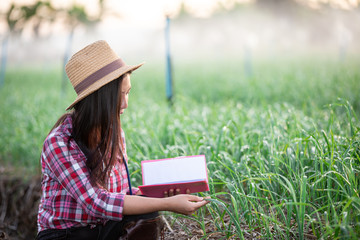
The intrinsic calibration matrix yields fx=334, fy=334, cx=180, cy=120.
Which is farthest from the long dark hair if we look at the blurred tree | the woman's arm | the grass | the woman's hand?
the blurred tree

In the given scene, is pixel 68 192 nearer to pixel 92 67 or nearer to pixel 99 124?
pixel 99 124

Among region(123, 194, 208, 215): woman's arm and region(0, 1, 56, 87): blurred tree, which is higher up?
region(0, 1, 56, 87): blurred tree

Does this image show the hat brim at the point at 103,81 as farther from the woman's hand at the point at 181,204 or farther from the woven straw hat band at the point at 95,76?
the woman's hand at the point at 181,204

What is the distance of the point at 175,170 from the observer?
5.19ft

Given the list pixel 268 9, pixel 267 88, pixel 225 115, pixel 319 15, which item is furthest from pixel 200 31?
pixel 225 115

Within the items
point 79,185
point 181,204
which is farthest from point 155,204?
point 79,185

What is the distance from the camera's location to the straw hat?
149 centimetres

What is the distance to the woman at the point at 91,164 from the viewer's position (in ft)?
4.53

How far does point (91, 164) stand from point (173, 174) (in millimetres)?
383

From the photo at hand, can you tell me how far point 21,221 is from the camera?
110 inches

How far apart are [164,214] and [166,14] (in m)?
2.74

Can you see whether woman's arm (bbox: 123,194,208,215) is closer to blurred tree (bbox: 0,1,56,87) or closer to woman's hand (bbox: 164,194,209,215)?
woman's hand (bbox: 164,194,209,215)

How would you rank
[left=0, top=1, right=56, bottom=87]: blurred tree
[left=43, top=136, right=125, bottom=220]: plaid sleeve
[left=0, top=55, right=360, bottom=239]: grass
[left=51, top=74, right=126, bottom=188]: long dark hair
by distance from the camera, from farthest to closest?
[left=0, top=1, right=56, bottom=87]: blurred tree
[left=0, top=55, right=360, bottom=239]: grass
[left=51, top=74, right=126, bottom=188]: long dark hair
[left=43, top=136, right=125, bottom=220]: plaid sleeve

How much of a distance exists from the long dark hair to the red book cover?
198 millimetres
